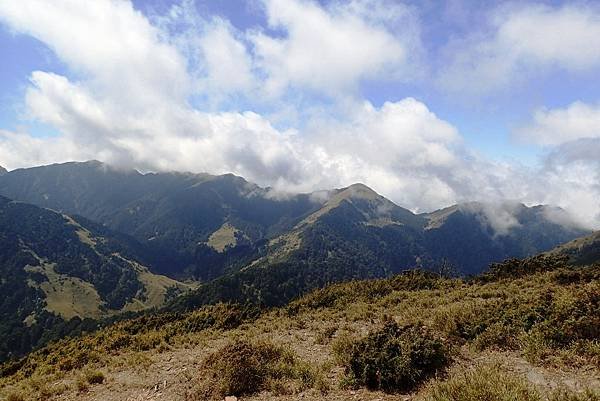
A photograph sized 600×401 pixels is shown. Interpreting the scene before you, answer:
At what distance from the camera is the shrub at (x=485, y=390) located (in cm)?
809

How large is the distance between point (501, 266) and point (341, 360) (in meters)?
28.5

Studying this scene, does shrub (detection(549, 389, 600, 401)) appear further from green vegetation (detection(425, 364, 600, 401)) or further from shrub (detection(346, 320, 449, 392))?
shrub (detection(346, 320, 449, 392))

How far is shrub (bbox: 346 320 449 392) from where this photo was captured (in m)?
11.5

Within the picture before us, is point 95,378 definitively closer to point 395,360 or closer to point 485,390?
point 395,360

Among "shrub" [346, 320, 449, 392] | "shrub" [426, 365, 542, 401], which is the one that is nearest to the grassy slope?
"shrub" [426, 365, 542, 401]

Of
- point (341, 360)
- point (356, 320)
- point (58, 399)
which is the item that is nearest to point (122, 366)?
point (58, 399)

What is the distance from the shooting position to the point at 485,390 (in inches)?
334

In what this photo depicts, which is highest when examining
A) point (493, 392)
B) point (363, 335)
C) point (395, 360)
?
point (493, 392)

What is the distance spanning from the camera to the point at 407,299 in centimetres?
2702

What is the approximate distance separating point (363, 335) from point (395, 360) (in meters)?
6.69

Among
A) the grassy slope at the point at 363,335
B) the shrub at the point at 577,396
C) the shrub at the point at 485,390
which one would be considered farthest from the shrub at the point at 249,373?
the shrub at the point at 577,396

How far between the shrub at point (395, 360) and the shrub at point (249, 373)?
1.77 meters

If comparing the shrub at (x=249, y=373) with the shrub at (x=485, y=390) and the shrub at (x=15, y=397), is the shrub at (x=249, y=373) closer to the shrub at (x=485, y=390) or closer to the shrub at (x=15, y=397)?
the shrub at (x=485, y=390)

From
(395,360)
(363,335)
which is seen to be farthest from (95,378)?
(395,360)
